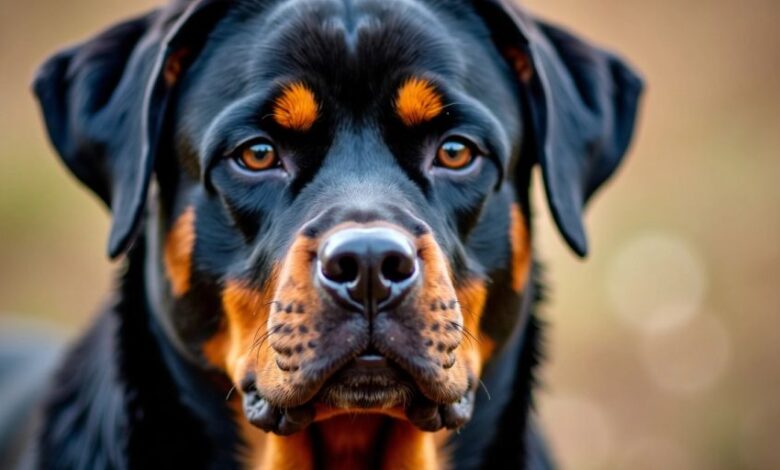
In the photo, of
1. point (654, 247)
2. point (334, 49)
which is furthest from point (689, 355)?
point (334, 49)

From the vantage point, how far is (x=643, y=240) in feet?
23.4

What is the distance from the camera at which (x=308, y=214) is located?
2662 millimetres

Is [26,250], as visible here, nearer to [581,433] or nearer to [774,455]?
[581,433]

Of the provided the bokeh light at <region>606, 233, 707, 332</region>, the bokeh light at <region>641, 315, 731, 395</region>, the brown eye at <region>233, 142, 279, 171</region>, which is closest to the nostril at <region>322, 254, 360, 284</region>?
the brown eye at <region>233, 142, 279, 171</region>

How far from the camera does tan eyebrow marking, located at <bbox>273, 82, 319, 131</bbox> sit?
278 cm

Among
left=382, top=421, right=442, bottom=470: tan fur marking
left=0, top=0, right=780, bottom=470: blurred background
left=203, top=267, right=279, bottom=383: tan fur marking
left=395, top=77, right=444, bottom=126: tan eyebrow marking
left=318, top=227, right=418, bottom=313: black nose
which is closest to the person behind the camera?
left=318, top=227, right=418, bottom=313: black nose

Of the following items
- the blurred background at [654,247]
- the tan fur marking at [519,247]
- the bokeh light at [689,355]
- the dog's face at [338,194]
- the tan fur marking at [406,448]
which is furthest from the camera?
the bokeh light at [689,355]

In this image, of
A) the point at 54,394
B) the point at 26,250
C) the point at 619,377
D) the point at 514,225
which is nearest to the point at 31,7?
the point at 26,250

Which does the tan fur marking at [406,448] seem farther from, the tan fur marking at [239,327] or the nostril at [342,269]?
the nostril at [342,269]

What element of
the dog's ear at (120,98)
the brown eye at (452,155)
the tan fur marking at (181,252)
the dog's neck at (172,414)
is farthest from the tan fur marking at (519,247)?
the dog's ear at (120,98)

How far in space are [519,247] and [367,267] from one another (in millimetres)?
813

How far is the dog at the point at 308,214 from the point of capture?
101 inches

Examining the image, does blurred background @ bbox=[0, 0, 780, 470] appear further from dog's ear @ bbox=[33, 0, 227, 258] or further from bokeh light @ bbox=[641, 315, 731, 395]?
dog's ear @ bbox=[33, 0, 227, 258]

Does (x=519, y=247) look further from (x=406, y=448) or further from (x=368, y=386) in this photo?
(x=368, y=386)
